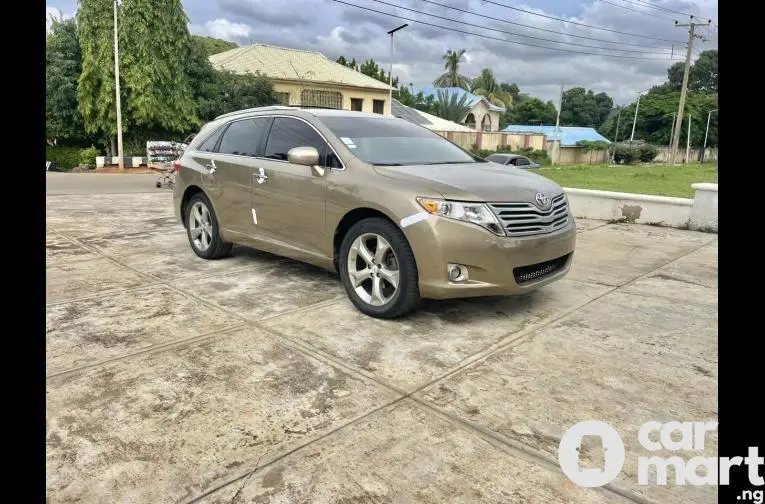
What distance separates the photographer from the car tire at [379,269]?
12.9ft

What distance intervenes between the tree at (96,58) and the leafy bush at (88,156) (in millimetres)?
1294

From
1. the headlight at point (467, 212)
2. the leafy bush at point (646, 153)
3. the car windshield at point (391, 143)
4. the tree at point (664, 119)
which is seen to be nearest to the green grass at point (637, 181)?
the car windshield at point (391, 143)

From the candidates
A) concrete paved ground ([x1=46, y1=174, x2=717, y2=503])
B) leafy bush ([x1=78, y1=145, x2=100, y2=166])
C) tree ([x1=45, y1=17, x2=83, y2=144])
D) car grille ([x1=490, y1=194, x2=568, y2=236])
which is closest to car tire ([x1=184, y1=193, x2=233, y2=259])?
concrete paved ground ([x1=46, y1=174, x2=717, y2=503])

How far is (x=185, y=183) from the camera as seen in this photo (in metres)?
6.04

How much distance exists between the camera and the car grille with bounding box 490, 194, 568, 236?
3.85 m

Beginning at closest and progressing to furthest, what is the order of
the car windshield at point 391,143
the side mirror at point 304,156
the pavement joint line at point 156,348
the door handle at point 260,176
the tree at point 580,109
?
the pavement joint line at point 156,348
the side mirror at point 304,156
the car windshield at point 391,143
the door handle at point 260,176
the tree at point 580,109

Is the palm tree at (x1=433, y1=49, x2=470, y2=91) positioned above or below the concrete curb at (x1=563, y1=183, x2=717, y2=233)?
above

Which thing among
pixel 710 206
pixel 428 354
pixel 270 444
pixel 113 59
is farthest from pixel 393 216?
pixel 113 59

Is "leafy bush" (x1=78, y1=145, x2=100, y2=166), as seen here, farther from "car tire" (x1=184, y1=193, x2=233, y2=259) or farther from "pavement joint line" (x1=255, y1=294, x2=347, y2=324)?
"pavement joint line" (x1=255, y1=294, x2=347, y2=324)

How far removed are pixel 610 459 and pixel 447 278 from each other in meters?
1.62

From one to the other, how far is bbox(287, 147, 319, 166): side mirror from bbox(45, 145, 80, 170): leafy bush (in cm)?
2137

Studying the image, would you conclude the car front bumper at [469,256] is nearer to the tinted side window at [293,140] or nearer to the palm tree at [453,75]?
the tinted side window at [293,140]

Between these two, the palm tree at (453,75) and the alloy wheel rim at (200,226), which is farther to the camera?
the palm tree at (453,75)
